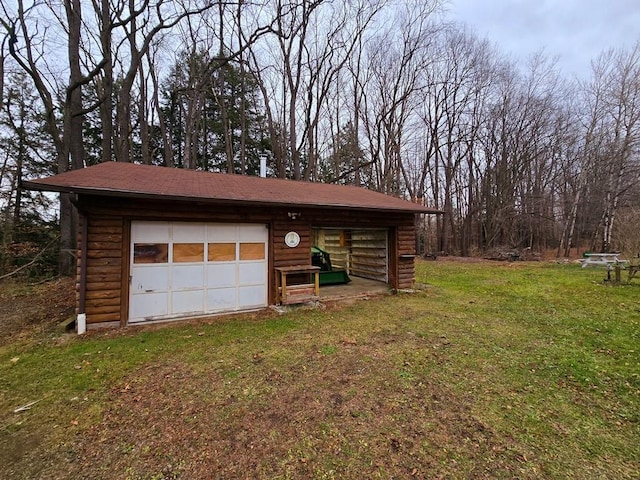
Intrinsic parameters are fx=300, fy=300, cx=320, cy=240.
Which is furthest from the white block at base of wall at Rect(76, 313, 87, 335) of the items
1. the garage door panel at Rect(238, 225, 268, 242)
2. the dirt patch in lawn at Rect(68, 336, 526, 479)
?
the garage door panel at Rect(238, 225, 268, 242)

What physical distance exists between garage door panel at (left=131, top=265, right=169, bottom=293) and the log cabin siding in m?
0.16

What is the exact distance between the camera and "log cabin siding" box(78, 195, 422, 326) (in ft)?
16.1

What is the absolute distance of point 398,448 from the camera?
2205mm

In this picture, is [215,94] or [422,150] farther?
[422,150]

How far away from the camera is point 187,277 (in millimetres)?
5629

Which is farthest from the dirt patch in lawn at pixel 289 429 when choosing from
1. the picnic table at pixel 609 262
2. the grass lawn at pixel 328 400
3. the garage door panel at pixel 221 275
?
the picnic table at pixel 609 262

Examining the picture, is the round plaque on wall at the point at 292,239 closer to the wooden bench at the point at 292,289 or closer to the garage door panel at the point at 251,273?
the wooden bench at the point at 292,289

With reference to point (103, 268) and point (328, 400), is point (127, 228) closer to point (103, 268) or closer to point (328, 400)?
point (103, 268)

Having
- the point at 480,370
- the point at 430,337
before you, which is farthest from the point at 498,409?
the point at 430,337

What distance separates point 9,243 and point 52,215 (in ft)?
7.60

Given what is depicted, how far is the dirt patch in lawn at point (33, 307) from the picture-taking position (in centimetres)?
499

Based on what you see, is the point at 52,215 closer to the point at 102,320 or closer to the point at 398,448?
the point at 102,320

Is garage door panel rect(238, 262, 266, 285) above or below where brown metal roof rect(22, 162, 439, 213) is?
below

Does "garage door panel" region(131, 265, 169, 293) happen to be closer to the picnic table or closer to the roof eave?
the roof eave
